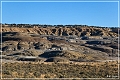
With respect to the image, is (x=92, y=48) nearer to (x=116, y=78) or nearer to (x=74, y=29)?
(x=116, y=78)

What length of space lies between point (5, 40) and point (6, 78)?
50.6 m

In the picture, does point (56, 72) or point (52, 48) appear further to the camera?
point (52, 48)

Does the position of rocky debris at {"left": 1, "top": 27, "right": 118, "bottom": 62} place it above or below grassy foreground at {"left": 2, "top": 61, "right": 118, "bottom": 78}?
above

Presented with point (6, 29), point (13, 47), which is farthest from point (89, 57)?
point (6, 29)

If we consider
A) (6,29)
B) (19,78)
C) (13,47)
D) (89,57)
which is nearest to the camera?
(19,78)

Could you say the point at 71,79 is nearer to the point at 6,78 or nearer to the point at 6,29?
the point at 6,78

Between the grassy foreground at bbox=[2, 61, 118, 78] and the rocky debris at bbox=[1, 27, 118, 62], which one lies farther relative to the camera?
the rocky debris at bbox=[1, 27, 118, 62]

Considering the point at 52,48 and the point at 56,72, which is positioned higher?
the point at 52,48

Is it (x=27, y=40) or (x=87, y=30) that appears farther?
(x=87, y=30)

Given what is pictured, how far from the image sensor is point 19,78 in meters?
20.8

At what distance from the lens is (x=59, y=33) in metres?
111

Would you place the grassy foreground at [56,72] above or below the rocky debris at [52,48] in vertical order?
below

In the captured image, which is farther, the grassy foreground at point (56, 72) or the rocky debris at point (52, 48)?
the rocky debris at point (52, 48)

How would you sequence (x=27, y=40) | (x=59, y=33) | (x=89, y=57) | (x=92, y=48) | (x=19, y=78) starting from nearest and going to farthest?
(x=19, y=78) < (x=89, y=57) < (x=92, y=48) < (x=27, y=40) < (x=59, y=33)
